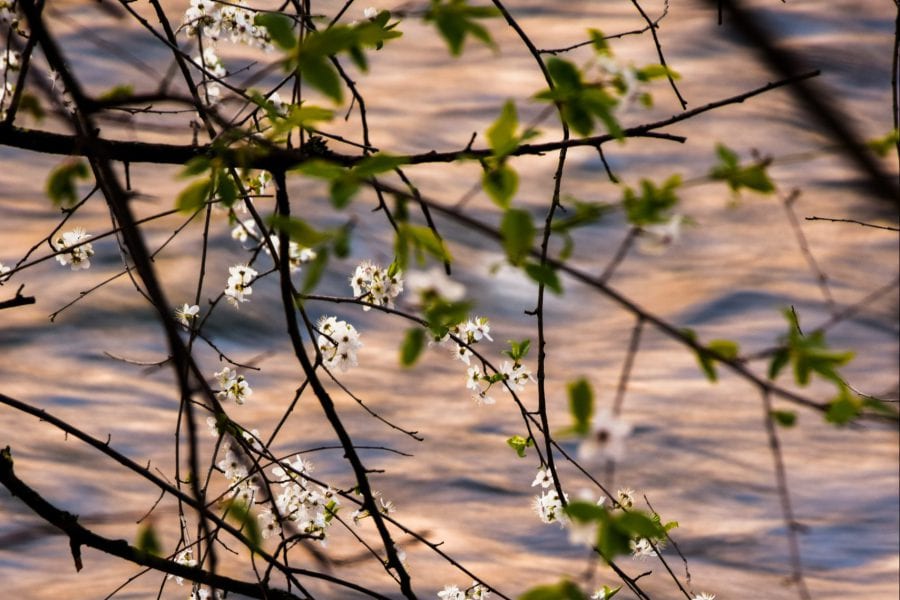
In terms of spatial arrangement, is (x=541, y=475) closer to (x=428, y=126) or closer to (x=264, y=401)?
(x=264, y=401)

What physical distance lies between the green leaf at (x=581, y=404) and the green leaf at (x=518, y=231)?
8 cm

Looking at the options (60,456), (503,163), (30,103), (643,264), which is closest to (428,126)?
(643,264)

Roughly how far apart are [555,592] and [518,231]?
0.70ft

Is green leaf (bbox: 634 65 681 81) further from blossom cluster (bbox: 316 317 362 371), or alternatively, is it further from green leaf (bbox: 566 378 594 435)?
blossom cluster (bbox: 316 317 362 371)

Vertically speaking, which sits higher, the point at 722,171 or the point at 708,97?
the point at 708,97

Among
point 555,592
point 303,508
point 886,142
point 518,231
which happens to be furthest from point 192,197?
point 303,508

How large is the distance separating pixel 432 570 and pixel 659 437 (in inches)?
32.6

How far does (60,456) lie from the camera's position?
2.55m

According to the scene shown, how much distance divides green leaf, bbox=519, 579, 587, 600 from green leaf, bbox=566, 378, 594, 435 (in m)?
0.09

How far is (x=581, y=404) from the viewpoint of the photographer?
65 cm

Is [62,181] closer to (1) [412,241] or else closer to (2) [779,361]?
(1) [412,241]

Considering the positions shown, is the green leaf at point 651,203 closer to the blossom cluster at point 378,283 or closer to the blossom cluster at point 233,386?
the blossom cluster at point 378,283

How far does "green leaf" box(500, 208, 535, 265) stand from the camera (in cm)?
65

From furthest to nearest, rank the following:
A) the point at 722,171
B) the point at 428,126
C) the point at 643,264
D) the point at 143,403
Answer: the point at 428,126 < the point at 643,264 < the point at 143,403 < the point at 722,171
